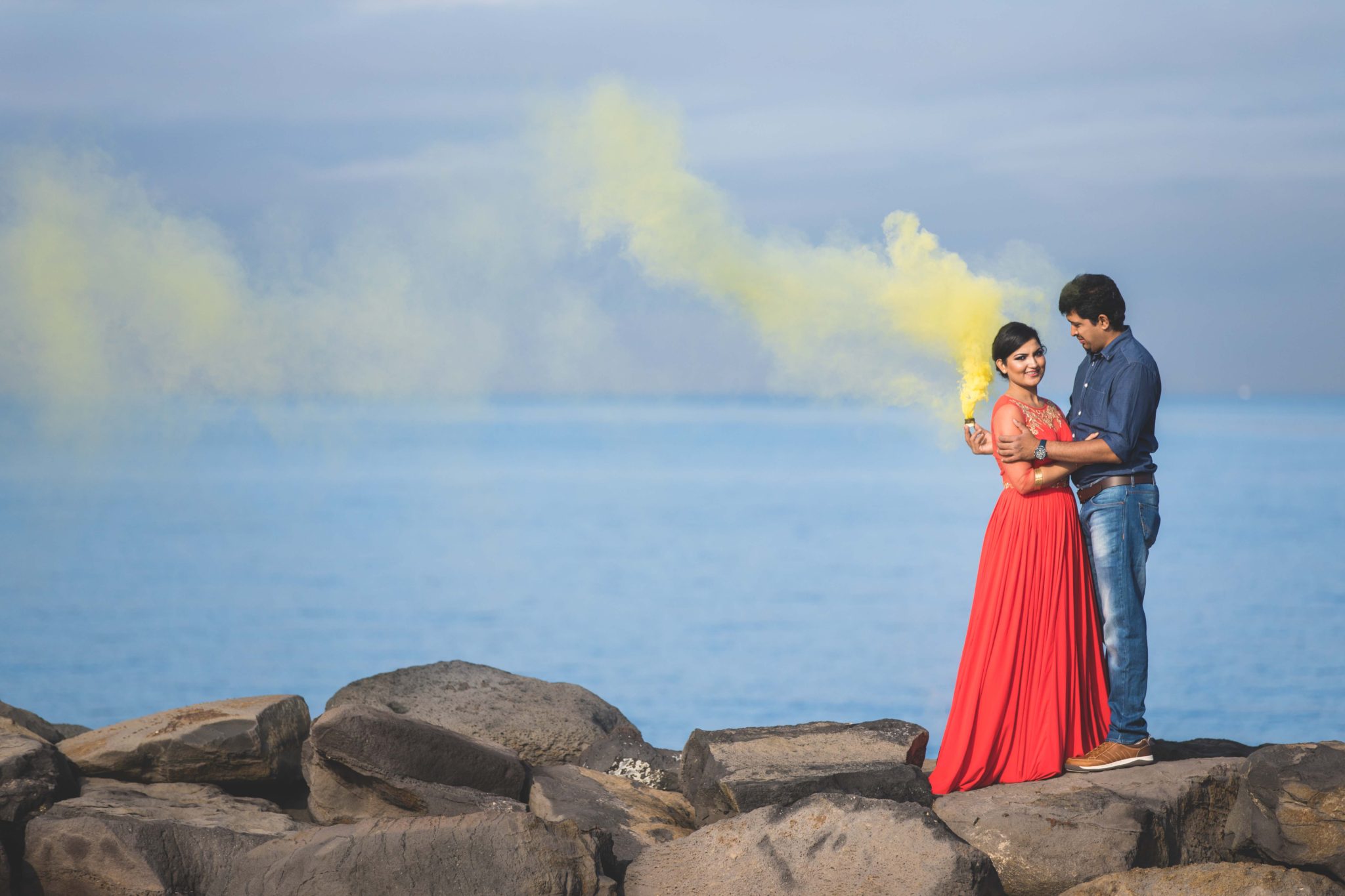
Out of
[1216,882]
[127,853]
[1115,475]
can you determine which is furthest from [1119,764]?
[127,853]

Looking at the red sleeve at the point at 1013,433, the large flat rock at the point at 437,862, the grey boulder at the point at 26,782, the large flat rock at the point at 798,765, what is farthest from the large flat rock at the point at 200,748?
the red sleeve at the point at 1013,433

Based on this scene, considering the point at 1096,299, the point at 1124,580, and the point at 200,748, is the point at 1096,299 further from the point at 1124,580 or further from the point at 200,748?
the point at 200,748

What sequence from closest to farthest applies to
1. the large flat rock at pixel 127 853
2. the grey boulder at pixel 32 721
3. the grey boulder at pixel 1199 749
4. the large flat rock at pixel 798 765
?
the large flat rock at pixel 127 853 → the large flat rock at pixel 798 765 → the grey boulder at pixel 1199 749 → the grey boulder at pixel 32 721

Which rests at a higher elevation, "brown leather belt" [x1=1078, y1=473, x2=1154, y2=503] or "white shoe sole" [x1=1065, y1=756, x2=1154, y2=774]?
"brown leather belt" [x1=1078, y1=473, x2=1154, y2=503]

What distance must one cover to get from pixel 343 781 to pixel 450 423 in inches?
6066

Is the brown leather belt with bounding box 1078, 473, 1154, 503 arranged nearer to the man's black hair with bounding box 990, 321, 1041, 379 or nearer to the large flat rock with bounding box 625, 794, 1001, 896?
the man's black hair with bounding box 990, 321, 1041, 379

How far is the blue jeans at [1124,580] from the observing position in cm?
658

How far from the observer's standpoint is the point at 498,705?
8.83 meters

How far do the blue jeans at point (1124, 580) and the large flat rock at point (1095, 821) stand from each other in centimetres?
40

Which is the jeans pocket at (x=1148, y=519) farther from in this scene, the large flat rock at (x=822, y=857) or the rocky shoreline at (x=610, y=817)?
the large flat rock at (x=822, y=857)

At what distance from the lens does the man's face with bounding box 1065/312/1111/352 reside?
670 centimetres

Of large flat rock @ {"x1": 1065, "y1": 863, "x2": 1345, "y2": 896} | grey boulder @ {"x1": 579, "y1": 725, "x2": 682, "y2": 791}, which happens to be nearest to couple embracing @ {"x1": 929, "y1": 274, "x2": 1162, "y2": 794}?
large flat rock @ {"x1": 1065, "y1": 863, "x2": 1345, "y2": 896}

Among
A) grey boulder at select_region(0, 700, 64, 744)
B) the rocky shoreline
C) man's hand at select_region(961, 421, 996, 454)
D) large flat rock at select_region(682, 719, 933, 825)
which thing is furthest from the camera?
grey boulder at select_region(0, 700, 64, 744)

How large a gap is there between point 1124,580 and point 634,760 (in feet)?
11.1
